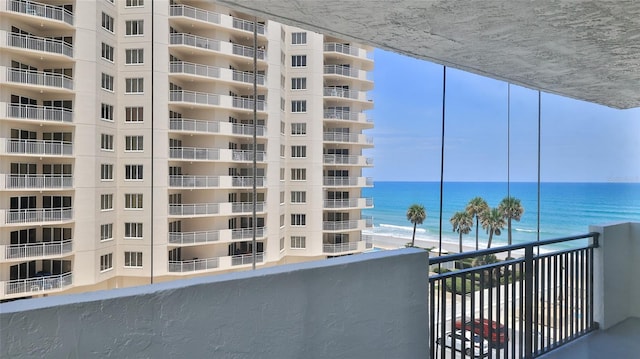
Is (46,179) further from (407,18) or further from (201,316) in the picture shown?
(407,18)

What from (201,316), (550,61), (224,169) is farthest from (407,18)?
(224,169)

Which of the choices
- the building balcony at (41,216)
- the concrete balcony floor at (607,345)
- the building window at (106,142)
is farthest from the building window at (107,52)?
the concrete balcony floor at (607,345)

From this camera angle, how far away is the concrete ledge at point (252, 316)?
99 centimetres

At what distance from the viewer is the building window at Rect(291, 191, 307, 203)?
4078mm

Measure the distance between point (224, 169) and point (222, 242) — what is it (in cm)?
79

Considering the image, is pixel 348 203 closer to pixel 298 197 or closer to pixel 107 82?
pixel 298 197

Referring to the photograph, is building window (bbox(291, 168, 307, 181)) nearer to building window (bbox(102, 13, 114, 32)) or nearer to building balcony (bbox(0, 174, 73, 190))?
building balcony (bbox(0, 174, 73, 190))

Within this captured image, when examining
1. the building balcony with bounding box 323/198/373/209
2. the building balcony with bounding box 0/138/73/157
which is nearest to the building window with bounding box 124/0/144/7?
the building balcony with bounding box 0/138/73/157

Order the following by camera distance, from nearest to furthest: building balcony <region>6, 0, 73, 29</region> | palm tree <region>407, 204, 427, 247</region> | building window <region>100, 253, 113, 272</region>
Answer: building window <region>100, 253, 113, 272</region> → building balcony <region>6, 0, 73, 29</region> → palm tree <region>407, 204, 427, 247</region>

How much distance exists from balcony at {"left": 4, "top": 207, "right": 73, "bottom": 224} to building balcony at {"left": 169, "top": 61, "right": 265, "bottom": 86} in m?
1.78

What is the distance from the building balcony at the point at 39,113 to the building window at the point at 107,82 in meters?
0.34

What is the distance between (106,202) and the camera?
3.06 metres

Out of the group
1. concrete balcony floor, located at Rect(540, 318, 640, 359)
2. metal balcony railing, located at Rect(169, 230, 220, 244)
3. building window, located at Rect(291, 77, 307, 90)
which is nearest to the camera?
concrete balcony floor, located at Rect(540, 318, 640, 359)

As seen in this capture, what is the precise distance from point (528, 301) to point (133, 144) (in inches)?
123
